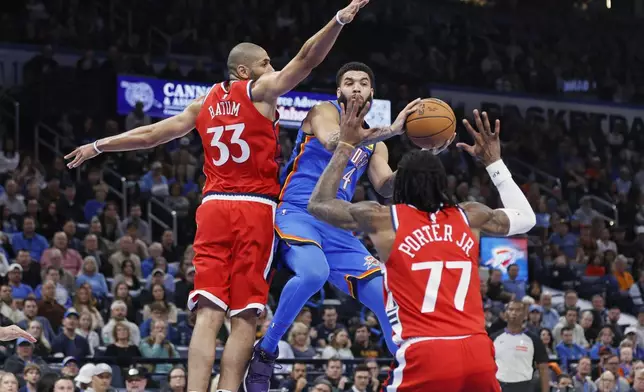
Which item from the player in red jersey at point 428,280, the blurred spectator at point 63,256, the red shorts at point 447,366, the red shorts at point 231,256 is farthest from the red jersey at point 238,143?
the blurred spectator at point 63,256

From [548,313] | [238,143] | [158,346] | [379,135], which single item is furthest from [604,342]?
[379,135]

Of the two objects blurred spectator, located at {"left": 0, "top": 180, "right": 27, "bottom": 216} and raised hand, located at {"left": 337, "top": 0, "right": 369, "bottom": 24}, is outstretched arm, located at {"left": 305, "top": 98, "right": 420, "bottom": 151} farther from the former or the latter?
blurred spectator, located at {"left": 0, "top": 180, "right": 27, "bottom": 216}

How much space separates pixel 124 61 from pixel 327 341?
27.1 ft

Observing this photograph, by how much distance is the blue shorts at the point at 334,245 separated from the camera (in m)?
7.74

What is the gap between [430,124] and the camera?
7.14m

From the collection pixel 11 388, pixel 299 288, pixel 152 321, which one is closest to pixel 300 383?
pixel 152 321

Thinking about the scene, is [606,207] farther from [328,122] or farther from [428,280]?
[428,280]

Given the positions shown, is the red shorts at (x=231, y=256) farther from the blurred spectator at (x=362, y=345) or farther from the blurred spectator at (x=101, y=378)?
the blurred spectator at (x=362, y=345)

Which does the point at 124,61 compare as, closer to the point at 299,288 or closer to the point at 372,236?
the point at 299,288

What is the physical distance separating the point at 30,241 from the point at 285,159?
5.29m

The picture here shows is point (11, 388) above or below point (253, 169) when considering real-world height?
below

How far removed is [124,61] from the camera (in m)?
21.4

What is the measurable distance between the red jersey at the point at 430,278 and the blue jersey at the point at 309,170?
1949 mm

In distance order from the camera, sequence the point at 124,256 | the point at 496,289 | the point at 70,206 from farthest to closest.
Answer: the point at 496,289, the point at 70,206, the point at 124,256
